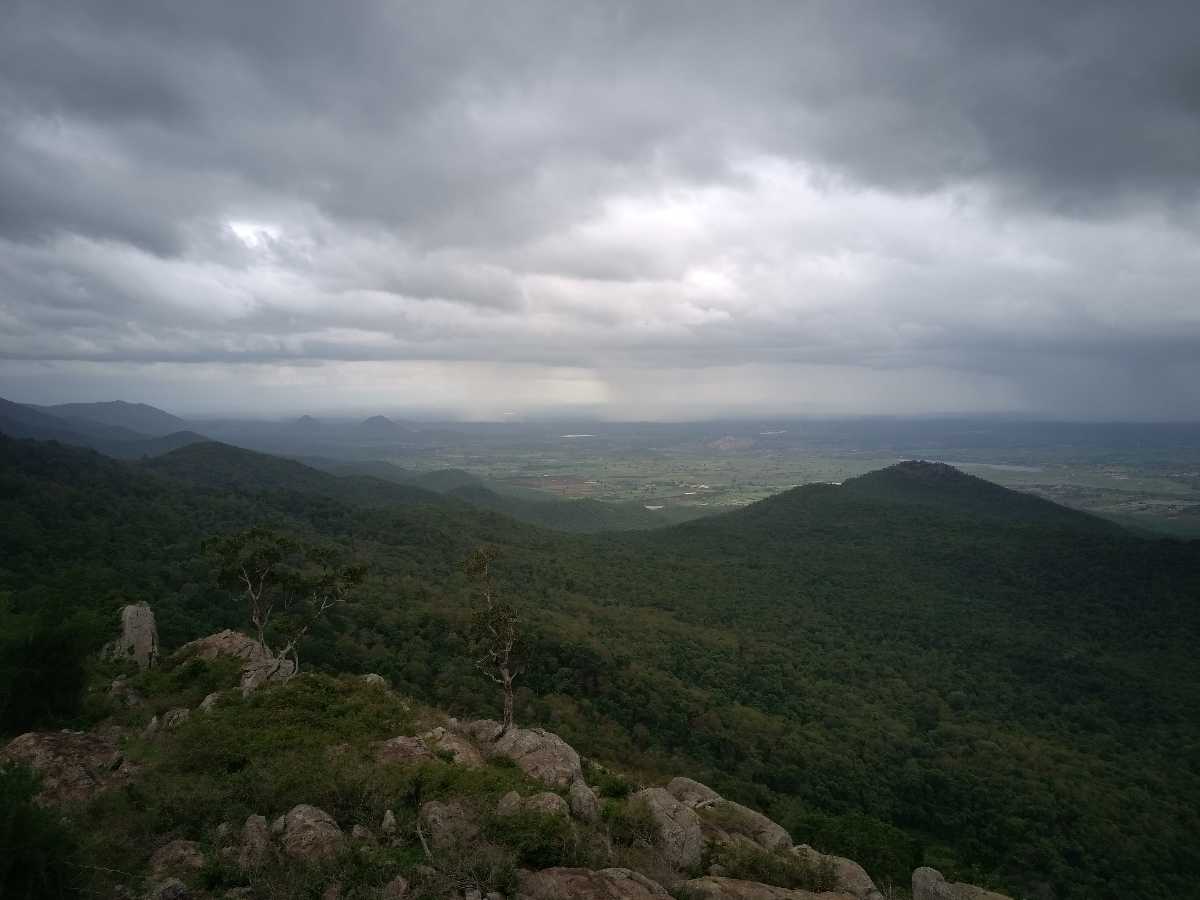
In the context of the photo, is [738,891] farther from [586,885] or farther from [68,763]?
[68,763]

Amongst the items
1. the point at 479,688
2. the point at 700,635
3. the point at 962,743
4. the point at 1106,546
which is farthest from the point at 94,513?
the point at 1106,546

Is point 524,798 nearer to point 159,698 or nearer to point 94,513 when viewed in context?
point 159,698

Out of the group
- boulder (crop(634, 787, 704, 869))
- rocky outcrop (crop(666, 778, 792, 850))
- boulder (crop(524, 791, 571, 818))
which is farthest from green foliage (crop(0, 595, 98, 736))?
rocky outcrop (crop(666, 778, 792, 850))

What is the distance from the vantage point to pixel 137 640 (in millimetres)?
30078

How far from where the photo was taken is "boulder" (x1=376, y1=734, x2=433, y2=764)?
18.1 meters

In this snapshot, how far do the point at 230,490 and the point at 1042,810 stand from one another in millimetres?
110951

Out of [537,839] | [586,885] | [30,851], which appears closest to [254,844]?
[30,851]

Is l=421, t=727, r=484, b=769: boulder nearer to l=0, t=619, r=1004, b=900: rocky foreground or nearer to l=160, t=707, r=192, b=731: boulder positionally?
l=0, t=619, r=1004, b=900: rocky foreground

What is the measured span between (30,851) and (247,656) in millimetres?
20111

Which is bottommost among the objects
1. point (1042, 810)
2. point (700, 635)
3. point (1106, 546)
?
point (1042, 810)

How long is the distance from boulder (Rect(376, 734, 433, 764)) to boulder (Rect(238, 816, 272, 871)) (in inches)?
174

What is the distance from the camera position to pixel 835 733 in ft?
154

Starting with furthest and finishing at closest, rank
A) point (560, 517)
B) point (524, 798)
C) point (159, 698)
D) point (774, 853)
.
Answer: point (560, 517), point (159, 698), point (774, 853), point (524, 798)

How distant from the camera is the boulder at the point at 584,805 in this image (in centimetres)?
1591
